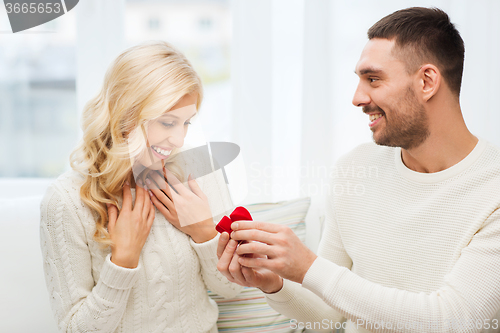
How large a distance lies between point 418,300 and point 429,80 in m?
0.50

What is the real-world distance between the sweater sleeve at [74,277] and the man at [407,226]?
271 millimetres

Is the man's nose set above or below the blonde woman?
above

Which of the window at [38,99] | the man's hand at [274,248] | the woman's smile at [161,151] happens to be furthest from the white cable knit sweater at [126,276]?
the window at [38,99]

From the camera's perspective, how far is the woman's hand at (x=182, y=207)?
3.24ft

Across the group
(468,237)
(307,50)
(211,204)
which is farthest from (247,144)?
(468,237)

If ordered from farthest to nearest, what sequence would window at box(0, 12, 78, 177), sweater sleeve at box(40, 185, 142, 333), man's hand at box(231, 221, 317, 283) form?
window at box(0, 12, 78, 177) → sweater sleeve at box(40, 185, 142, 333) → man's hand at box(231, 221, 317, 283)

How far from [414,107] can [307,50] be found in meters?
0.78

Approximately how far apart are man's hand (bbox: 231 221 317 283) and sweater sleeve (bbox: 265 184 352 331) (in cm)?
17

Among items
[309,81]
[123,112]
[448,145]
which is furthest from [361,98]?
[309,81]

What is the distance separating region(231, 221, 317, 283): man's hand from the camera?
2.47 ft

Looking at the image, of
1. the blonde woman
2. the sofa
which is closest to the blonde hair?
the blonde woman

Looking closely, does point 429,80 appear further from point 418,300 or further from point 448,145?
point 418,300

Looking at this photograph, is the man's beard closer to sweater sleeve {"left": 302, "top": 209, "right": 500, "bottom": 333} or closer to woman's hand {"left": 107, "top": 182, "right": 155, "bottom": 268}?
sweater sleeve {"left": 302, "top": 209, "right": 500, "bottom": 333}

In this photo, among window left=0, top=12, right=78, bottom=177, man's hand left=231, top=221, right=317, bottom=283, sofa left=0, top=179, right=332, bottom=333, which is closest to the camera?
man's hand left=231, top=221, right=317, bottom=283
